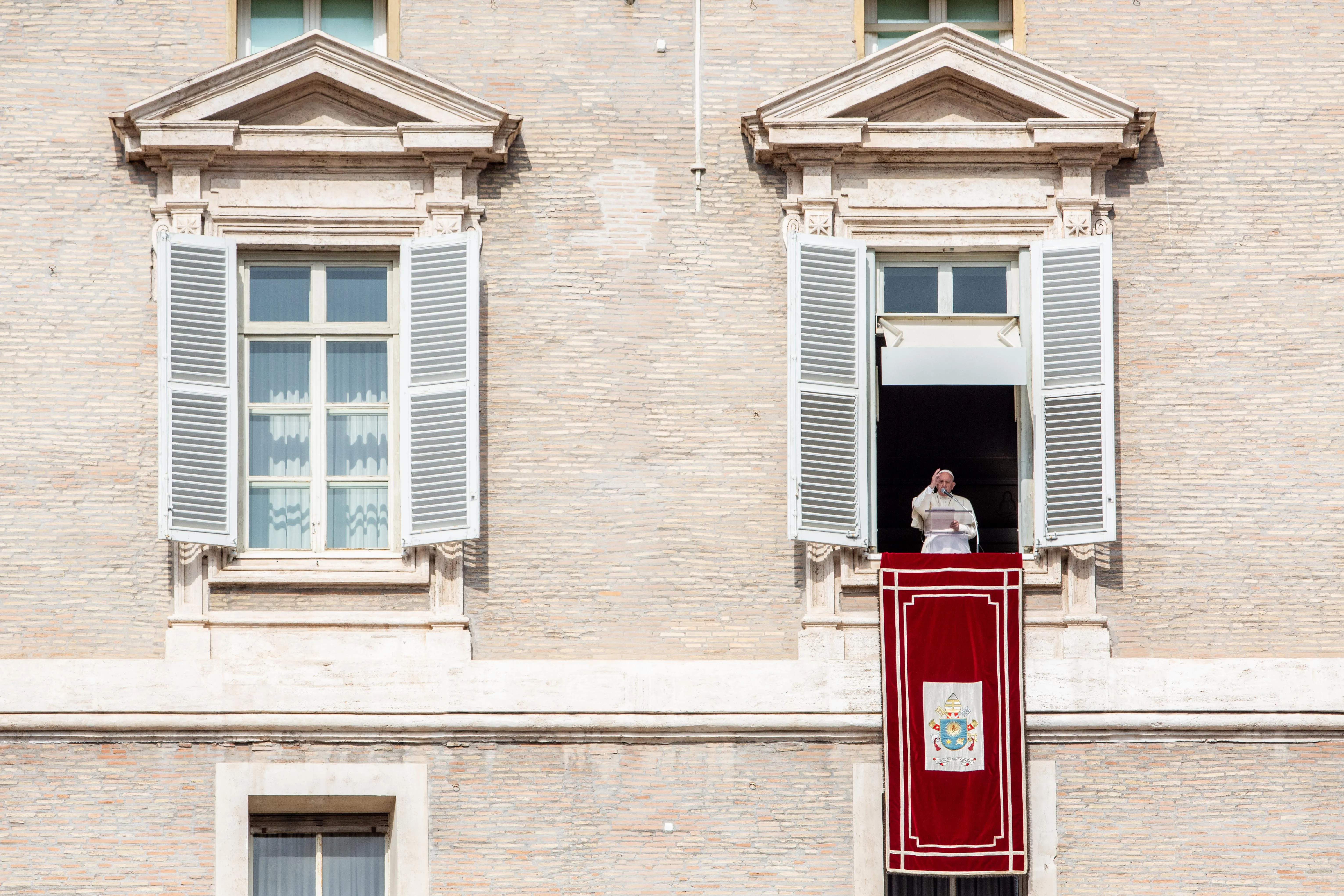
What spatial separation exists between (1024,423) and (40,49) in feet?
23.9

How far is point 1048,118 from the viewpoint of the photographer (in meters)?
14.3

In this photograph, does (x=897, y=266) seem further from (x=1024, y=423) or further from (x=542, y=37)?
(x=542, y=37)

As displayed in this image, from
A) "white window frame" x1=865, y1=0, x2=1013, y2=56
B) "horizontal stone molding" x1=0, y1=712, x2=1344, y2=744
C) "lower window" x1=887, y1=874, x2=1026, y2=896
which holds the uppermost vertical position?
"white window frame" x1=865, y1=0, x2=1013, y2=56

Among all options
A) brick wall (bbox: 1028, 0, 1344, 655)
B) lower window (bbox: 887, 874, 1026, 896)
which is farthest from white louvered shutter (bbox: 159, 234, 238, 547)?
brick wall (bbox: 1028, 0, 1344, 655)

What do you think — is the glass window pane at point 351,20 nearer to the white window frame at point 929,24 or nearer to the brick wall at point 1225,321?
the white window frame at point 929,24

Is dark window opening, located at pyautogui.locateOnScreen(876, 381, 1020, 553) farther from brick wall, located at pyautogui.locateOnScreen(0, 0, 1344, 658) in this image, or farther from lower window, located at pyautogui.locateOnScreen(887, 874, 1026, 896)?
lower window, located at pyautogui.locateOnScreen(887, 874, 1026, 896)

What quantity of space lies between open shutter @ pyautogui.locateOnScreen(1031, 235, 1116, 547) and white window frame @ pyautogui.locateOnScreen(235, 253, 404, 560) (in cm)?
441

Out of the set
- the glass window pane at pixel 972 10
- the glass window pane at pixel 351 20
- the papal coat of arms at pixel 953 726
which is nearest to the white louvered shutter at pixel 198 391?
the glass window pane at pixel 351 20

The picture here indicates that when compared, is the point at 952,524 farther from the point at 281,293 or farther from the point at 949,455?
the point at 949,455

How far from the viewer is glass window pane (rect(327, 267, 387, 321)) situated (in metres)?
14.4

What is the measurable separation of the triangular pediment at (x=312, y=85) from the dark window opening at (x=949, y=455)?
4667 mm

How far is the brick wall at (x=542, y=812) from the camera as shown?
535 inches

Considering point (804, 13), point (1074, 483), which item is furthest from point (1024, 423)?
point (804, 13)

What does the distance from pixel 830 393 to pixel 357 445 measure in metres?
3.30
